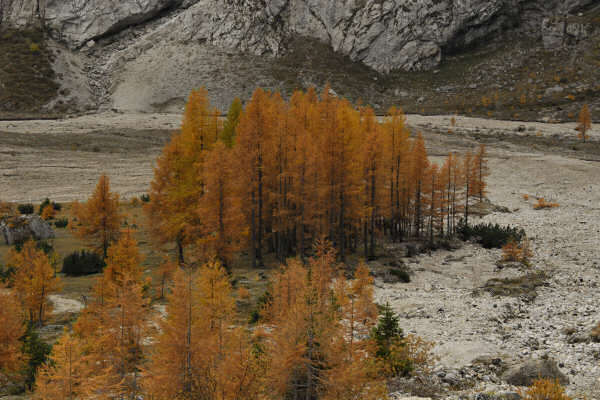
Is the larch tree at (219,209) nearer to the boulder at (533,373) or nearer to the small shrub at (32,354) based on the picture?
the small shrub at (32,354)

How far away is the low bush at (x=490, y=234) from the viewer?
33.8 meters

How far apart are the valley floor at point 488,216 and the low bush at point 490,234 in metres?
1.15

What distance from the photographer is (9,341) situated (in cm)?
1278

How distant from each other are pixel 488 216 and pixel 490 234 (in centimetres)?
981

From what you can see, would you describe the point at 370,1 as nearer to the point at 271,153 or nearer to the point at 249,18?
the point at 249,18

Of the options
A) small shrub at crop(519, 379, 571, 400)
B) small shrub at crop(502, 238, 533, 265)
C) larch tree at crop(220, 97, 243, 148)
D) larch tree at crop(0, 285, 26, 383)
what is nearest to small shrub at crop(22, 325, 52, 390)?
larch tree at crop(0, 285, 26, 383)

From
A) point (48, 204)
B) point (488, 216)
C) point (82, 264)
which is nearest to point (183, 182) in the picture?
point (82, 264)

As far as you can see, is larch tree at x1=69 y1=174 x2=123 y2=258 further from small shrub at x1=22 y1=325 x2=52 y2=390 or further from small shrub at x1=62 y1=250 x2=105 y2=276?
small shrub at x1=22 y1=325 x2=52 y2=390

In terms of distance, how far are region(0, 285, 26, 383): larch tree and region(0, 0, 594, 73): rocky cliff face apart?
347ft

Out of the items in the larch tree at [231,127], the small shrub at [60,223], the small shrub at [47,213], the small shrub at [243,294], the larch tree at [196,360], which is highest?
the larch tree at [231,127]

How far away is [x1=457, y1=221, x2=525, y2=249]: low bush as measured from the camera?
111ft

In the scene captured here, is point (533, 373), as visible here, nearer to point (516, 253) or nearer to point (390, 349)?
point (390, 349)

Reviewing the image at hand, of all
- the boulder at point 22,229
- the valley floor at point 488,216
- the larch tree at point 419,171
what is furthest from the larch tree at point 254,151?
the boulder at point 22,229

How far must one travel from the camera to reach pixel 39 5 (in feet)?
366
